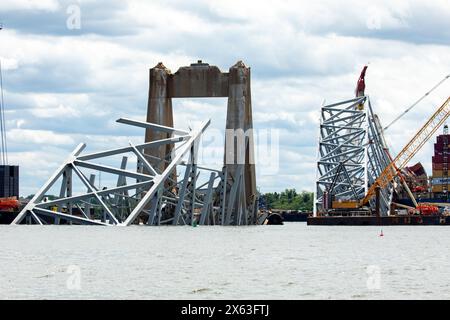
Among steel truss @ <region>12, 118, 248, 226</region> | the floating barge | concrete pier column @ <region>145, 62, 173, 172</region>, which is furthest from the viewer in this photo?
the floating barge

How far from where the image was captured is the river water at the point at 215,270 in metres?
46.9

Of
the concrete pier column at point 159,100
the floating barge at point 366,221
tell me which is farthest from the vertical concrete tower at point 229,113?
the floating barge at point 366,221

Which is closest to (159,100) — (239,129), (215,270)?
(239,129)

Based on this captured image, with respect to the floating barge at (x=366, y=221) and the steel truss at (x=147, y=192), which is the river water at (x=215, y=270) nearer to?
the steel truss at (x=147, y=192)

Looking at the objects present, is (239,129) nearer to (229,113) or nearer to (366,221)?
(229,113)

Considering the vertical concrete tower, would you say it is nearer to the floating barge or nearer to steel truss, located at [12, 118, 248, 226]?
steel truss, located at [12, 118, 248, 226]

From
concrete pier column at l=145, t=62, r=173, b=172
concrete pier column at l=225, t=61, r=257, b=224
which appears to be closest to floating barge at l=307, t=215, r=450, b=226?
concrete pier column at l=225, t=61, r=257, b=224

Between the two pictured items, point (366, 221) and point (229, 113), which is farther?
point (366, 221)

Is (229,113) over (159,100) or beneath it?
beneath

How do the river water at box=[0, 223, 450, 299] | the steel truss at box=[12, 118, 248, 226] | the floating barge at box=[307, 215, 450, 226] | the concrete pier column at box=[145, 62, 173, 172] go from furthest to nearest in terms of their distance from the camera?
the floating barge at box=[307, 215, 450, 226] < the concrete pier column at box=[145, 62, 173, 172] < the steel truss at box=[12, 118, 248, 226] < the river water at box=[0, 223, 450, 299]

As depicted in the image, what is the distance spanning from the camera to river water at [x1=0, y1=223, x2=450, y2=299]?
154ft

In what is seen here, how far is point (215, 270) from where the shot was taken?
57250 millimetres
